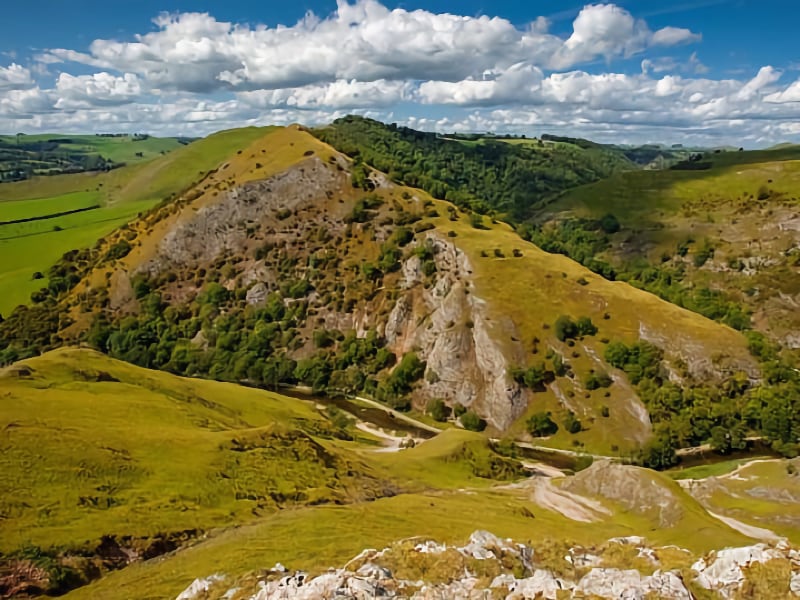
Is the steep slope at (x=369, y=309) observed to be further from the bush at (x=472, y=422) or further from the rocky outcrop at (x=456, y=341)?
the bush at (x=472, y=422)

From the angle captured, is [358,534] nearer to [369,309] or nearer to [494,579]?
[494,579]

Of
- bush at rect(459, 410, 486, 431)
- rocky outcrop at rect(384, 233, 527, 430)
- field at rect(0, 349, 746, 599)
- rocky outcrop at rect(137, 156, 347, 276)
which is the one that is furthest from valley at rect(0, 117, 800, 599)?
bush at rect(459, 410, 486, 431)

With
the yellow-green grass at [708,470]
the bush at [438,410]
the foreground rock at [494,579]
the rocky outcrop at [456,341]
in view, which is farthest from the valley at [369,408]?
the yellow-green grass at [708,470]

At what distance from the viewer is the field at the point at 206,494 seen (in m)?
39.4

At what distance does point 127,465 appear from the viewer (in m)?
49.2

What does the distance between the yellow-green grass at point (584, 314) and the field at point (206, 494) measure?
4032cm

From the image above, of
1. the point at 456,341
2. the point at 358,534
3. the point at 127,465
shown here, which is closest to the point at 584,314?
the point at 456,341

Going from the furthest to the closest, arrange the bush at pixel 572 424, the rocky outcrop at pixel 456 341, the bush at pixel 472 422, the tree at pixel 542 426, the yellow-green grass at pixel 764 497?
the rocky outcrop at pixel 456 341
the bush at pixel 472 422
the tree at pixel 542 426
the bush at pixel 572 424
the yellow-green grass at pixel 764 497

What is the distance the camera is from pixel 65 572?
36.3 meters

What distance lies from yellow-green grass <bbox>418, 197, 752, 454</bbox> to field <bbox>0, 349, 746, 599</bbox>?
40.3 m

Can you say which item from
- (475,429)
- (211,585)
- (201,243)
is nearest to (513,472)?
(475,429)

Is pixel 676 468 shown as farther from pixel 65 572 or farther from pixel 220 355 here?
pixel 220 355

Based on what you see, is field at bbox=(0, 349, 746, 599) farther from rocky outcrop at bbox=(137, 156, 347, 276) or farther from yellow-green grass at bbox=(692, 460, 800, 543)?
rocky outcrop at bbox=(137, 156, 347, 276)

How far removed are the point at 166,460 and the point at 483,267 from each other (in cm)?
9886
